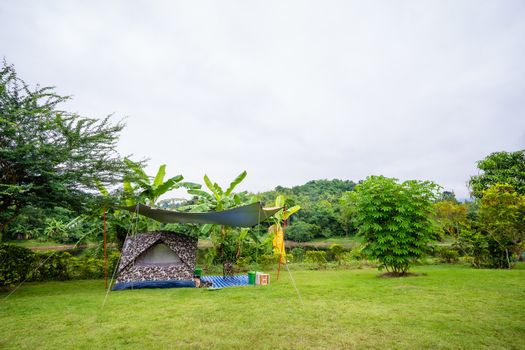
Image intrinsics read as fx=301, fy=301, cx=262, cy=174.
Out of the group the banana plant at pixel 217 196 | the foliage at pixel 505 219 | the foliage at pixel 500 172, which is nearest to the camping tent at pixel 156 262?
the banana plant at pixel 217 196

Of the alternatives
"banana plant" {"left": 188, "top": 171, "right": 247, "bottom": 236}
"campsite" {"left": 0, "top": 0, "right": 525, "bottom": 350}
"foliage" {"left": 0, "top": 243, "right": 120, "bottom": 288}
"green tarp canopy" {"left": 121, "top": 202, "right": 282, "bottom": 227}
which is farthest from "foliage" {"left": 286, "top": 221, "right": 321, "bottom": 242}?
"green tarp canopy" {"left": 121, "top": 202, "right": 282, "bottom": 227}

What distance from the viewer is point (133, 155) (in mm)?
7320

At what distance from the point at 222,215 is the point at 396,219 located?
14.6 feet

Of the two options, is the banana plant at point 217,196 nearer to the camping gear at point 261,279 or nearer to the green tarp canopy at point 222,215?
the green tarp canopy at point 222,215

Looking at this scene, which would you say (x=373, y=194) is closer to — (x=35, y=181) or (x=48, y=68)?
(x=35, y=181)

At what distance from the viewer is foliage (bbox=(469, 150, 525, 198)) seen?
46.9 feet

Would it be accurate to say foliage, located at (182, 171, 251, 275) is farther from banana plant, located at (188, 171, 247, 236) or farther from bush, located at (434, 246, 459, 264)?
bush, located at (434, 246, 459, 264)

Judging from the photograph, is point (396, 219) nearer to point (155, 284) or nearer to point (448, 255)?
point (448, 255)

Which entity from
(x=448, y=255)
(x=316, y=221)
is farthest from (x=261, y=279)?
(x=316, y=221)

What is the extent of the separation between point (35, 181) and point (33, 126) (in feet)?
3.65

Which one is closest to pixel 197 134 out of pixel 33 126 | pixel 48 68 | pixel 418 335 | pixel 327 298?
pixel 48 68

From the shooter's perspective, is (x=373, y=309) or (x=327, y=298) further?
(x=327, y=298)

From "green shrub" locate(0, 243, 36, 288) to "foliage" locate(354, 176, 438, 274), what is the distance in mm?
8385

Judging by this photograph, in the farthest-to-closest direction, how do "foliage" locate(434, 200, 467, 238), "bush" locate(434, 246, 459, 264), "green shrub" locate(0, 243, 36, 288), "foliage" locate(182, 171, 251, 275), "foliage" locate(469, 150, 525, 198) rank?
"foliage" locate(469, 150, 525, 198) < "foliage" locate(434, 200, 467, 238) < "bush" locate(434, 246, 459, 264) < "foliage" locate(182, 171, 251, 275) < "green shrub" locate(0, 243, 36, 288)
